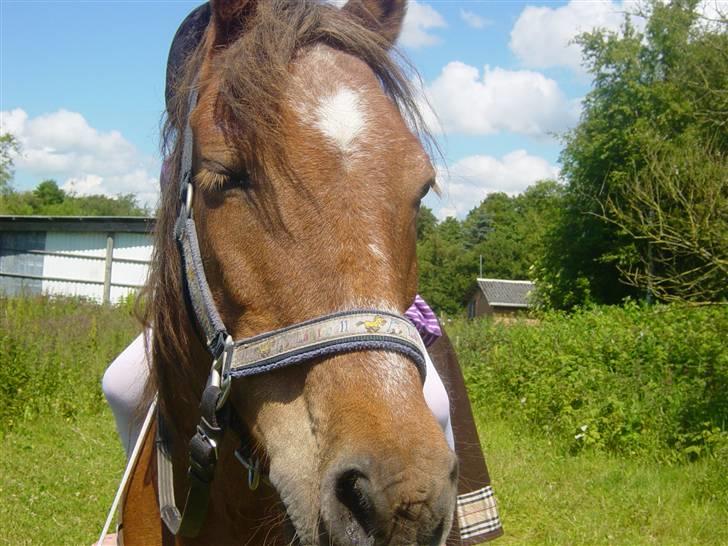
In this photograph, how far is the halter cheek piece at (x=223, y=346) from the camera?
1471 mm


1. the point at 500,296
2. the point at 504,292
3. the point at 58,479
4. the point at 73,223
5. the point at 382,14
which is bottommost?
the point at 58,479

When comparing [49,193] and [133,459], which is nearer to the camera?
[133,459]

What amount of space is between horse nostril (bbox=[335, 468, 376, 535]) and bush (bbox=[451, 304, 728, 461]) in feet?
22.2

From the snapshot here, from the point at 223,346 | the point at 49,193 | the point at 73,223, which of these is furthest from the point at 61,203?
the point at 223,346

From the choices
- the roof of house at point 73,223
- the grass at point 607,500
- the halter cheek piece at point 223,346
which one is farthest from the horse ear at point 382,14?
the roof of house at point 73,223

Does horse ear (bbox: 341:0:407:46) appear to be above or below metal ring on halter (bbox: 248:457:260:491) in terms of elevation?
above

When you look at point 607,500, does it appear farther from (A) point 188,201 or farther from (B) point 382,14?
(A) point 188,201

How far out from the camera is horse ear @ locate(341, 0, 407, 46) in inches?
89.5

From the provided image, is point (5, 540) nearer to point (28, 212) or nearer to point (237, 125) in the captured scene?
point (237, 125)

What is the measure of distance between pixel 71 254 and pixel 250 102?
19.0m

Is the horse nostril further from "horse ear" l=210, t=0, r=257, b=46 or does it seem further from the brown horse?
"horse ear" l=210, t=0, r=257, b=46

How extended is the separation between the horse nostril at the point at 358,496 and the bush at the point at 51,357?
7.66 meters

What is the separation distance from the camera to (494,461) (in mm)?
7852

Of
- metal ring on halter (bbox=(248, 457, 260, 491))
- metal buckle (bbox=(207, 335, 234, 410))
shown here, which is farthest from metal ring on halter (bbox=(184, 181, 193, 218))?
metal ring on halter (bbox=(248, 457, 260, 491))
